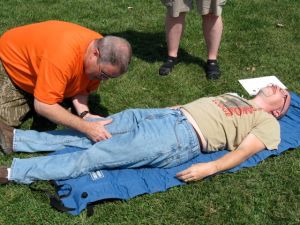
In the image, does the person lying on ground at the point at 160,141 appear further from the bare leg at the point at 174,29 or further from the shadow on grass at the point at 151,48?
the shadow on grass at the point at 151,48

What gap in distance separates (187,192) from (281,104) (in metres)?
1.43

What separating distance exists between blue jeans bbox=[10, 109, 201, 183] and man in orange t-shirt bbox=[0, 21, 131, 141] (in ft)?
0.51

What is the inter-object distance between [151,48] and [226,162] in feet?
9.43

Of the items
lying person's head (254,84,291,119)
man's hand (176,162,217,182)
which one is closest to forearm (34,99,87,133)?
man's hand (176,162,217,182)

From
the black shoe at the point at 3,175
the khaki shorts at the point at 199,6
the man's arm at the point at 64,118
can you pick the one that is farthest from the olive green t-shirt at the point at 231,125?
the black shoe at the point at 3,175

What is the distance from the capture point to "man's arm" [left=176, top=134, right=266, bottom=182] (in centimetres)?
385

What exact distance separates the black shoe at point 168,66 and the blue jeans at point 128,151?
1.65 meters

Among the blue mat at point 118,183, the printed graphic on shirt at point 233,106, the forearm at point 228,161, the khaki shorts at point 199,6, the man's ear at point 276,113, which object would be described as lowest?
the blue mat at point 118,183

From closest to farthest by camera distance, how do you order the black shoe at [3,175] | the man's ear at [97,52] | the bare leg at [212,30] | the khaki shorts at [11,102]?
the man's ear at [97,52], the black shoe at [3,175], the khaki shorts at [11,102], the bare leg at [212,30]

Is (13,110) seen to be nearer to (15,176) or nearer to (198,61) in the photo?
(15,176)

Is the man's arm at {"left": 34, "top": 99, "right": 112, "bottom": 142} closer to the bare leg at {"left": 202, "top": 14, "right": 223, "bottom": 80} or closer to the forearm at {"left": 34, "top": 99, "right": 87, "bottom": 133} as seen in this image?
Answer: the forearm at {"left": 34, "top": 99, "right": 87, "bottom": 133}

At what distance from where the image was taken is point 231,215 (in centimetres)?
363

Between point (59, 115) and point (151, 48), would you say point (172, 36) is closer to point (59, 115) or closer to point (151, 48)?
point (151, 48)

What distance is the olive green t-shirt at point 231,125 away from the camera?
4.06 meters
